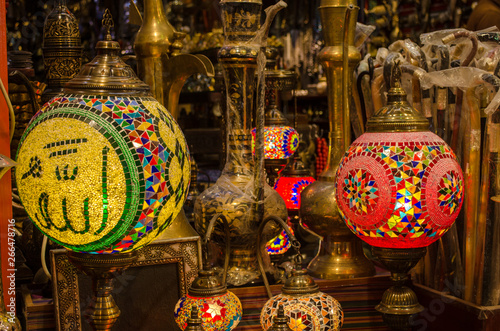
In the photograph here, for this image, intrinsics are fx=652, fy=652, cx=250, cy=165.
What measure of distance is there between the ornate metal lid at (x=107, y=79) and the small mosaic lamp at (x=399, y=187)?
55cm

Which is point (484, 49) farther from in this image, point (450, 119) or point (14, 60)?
point (14, 60)

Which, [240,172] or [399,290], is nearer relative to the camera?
[399,290]

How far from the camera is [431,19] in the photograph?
15.8ft

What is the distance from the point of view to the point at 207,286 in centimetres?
145

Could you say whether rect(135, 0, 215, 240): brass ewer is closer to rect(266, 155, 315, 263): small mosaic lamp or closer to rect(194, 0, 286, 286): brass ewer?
rect(194, 0, 286, 286): brass ewer

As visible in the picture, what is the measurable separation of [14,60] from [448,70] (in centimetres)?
143

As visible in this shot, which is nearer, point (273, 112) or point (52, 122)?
point (52, 122)

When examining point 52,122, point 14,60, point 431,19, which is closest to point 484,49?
point 52,122

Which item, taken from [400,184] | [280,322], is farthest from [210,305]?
[400,184]

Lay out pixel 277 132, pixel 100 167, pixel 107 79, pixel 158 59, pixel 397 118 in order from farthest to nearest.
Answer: pixel 277 132, pixel 158 59, pixel 397 118, pixel 107 79, pixel 100 167

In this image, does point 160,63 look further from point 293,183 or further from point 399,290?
point 399,290

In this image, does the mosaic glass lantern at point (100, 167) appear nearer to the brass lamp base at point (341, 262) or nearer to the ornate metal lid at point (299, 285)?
the ornate metal lid at point (299, 285)

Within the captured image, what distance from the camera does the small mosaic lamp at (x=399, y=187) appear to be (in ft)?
4.88


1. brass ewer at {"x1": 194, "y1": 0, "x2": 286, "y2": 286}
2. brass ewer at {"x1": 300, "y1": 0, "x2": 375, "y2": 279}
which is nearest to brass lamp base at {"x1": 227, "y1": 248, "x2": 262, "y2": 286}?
brass ewer at {"x1": 194, "y1": 0, "x2": 286, "y2": 286}
